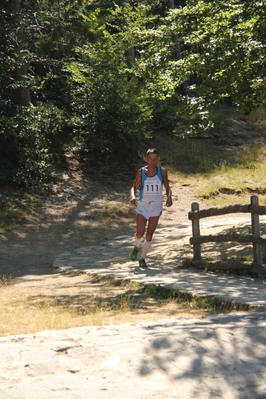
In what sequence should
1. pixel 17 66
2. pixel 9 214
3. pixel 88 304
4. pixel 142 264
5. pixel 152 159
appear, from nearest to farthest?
pixel 88 304, pixel 152 159, pixel 142 264, pixel 9 214, pixel 17 66

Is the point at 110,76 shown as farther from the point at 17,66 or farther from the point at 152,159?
the point at 152,159

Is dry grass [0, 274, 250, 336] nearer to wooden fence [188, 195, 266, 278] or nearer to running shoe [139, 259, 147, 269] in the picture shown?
running shoe [139, 259, 147, 269]

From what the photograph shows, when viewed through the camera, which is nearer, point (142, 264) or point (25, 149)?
point (142, 264)

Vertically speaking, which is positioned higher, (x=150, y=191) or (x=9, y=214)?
(x=150, y=191)

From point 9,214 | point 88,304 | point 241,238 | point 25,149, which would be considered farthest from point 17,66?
point 88,304

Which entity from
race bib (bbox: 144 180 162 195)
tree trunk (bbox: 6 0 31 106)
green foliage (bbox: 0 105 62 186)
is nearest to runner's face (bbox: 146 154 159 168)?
race bib (bbox: 144 180 162 195)

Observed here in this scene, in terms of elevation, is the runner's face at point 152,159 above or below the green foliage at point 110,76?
below

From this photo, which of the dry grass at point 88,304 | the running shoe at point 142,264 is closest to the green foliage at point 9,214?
the dry grass at point 88,304

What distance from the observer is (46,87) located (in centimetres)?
2355

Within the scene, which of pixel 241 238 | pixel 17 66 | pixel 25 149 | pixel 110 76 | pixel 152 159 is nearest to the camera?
A: pixel 241 238

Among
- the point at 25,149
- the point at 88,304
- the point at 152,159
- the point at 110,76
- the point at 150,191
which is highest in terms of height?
the point at 110,76

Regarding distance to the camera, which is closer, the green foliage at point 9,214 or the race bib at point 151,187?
the race bib at point 151,187

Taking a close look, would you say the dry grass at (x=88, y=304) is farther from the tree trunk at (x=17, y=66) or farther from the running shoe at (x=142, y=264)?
the tree trunk at (x=17, y=66)

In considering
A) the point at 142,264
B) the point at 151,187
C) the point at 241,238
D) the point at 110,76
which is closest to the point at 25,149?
the point at 110,76
